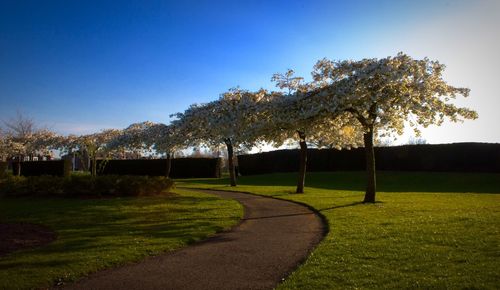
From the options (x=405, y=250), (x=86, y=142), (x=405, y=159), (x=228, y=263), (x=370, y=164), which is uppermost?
(x=86, y=142)

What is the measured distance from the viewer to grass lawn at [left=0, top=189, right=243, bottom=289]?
766 centimetres

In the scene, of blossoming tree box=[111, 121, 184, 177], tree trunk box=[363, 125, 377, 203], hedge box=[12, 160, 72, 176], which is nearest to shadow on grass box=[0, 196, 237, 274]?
tree trunk box=[363, 125, 377, 203]

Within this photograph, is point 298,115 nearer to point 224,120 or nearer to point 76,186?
point 224,120

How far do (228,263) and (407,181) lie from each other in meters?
28.1

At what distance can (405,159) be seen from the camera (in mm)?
37656

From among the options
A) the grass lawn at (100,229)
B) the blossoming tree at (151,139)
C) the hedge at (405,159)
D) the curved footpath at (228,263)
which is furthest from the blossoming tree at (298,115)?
the hedge at (405,159)

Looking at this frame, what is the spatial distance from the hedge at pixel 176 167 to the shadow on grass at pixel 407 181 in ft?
26.9

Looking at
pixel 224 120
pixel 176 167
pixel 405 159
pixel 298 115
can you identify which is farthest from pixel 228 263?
pixel 176 167

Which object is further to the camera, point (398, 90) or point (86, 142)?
point (86, 142)

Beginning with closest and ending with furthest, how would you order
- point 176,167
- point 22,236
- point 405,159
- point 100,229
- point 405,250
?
point 405,250 < point 22,236 < point 100,229 < point 405,159 < point 176,167

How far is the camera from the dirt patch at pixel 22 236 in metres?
9.66

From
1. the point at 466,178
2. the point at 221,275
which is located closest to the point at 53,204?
the point at 221,275

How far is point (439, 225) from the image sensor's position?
37.9 ft

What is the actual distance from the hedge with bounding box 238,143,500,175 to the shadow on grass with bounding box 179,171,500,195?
4.19 ft
